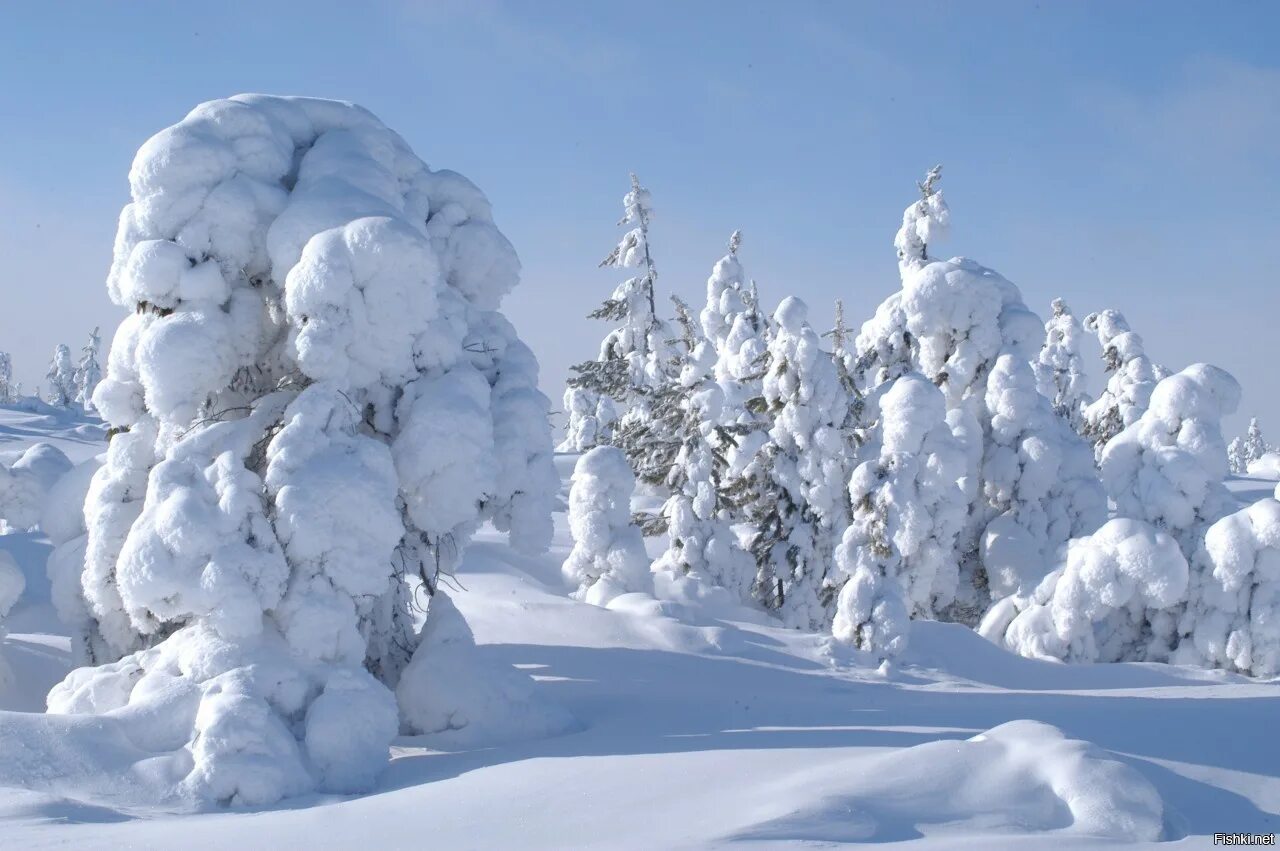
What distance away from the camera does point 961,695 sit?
1291 cm

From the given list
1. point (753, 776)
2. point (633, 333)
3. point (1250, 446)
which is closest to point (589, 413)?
point (633, 333)

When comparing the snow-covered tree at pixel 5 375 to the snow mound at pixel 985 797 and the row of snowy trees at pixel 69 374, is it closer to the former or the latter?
the row of snowy trees at pixel 69 374

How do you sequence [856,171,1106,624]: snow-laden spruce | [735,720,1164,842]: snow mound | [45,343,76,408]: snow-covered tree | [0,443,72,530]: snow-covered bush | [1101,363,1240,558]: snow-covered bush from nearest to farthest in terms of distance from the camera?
[735,720,1164,842]: snow mound → [0,443,72,530]: snow-covered bush → [1101,363,1240,558]: snow-covered bush → [856,171,1106,624]: snow-laden spruce → [45,343,76,408]: snow-covered tree

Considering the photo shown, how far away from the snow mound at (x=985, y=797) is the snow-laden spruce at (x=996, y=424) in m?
14.5

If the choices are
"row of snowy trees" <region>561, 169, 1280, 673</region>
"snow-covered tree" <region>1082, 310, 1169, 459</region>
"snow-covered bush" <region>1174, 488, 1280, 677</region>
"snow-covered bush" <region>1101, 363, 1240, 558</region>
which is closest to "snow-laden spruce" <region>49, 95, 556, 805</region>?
"row of snowy trees" <region>561, 169, 1280, 673</region>

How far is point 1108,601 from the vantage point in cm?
1736

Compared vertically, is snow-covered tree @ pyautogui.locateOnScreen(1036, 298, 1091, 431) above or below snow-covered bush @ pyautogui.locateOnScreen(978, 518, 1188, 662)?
above

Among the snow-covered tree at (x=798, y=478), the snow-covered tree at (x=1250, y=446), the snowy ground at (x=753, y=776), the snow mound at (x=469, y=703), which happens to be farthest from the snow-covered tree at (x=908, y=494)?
the snow-covered tree at (x=1250, y=446)

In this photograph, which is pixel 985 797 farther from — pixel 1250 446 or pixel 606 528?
pixel 1250 446

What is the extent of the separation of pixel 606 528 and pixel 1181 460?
9616 mm

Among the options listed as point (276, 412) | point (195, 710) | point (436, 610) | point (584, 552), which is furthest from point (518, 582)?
point (195, 710)

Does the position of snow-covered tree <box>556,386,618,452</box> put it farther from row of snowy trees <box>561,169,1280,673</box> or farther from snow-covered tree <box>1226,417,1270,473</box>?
snow-covered tree <box>1226,417,1270,473</box>

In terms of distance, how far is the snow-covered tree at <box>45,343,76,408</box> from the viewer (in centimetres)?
8431

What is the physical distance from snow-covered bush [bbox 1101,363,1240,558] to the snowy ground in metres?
4.77
